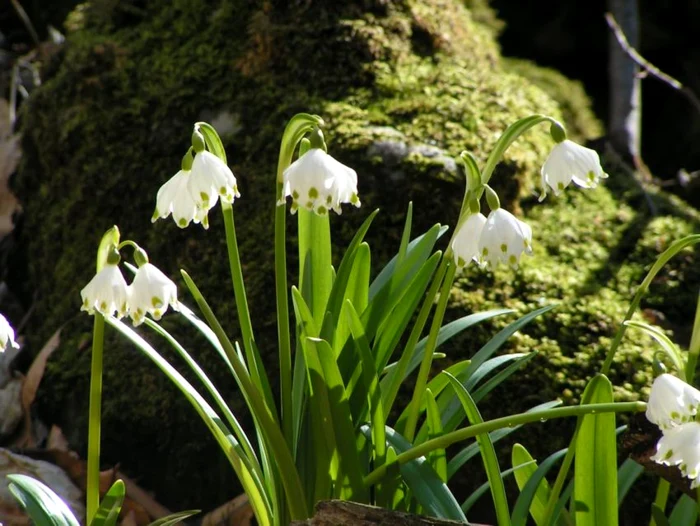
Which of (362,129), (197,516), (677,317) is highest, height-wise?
(362,129)

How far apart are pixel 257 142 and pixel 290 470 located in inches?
50.9

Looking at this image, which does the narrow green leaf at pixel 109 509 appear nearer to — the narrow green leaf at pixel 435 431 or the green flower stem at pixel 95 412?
the green flower stem at pixel 95 412

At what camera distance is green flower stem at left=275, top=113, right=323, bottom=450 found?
148 cm

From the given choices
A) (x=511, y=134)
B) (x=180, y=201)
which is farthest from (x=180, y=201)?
(x=511, y=134)

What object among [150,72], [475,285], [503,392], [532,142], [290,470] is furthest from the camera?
[150,72]

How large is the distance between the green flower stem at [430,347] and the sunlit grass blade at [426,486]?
88 mm

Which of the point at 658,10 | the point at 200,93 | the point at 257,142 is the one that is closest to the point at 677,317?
the point at 257,142

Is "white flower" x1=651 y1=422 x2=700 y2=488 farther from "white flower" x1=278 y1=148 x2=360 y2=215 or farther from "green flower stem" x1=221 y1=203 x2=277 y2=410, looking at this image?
"green flower stem" x1=221 y1=203 x2=277 y2=410

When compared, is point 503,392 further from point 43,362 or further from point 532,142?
point 43,362

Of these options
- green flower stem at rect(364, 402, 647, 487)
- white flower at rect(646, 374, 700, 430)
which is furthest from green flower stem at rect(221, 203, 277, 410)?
white flower at rect(646, 374, 700, 430)

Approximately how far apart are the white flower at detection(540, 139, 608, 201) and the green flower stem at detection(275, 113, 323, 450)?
398mm

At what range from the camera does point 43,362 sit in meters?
2.50

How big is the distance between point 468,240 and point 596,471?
0.48 meters

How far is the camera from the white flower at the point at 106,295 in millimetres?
1427
